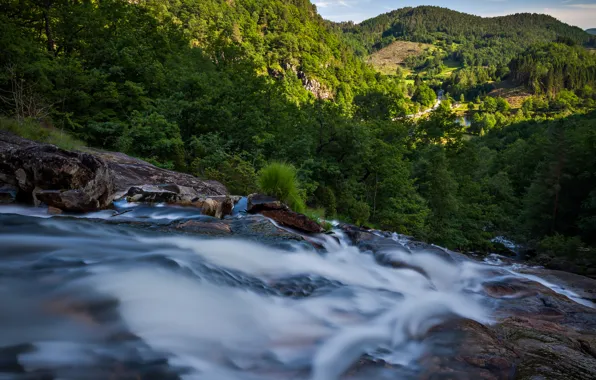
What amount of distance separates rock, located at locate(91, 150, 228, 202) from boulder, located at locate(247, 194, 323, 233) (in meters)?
1.33

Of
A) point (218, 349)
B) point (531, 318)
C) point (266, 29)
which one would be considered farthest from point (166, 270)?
point (266, 29)

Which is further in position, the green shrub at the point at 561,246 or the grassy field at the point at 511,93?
the grassy field at the point at 511,93

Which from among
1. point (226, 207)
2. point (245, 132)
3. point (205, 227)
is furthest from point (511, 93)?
point (205, 227)

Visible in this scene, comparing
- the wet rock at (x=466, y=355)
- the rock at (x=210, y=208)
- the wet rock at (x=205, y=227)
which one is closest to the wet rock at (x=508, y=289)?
the wet rock at (x=466, y=355)

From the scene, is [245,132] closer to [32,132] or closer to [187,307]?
[32,132]

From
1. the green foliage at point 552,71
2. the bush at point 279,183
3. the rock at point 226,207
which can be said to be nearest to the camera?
the rock at point 226,207

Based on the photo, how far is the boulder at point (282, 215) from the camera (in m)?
7.96

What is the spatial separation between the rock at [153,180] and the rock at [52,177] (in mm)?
1261

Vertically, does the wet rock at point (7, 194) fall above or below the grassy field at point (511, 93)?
below

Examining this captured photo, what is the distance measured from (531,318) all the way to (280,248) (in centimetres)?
460

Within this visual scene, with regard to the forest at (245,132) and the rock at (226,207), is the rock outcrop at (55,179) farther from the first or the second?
the forest at (245,132)

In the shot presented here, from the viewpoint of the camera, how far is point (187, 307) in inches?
157

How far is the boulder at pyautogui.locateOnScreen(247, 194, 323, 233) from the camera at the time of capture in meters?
7.96

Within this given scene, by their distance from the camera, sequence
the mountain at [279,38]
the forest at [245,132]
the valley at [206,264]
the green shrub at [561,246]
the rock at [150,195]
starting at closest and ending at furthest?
the valley at [206,264], the rock at [150,195], the forest at [245,132], the green shrub at [561,246], the mountain at [279,38]
